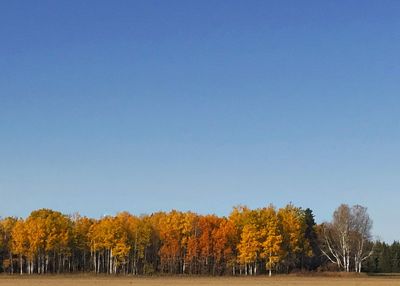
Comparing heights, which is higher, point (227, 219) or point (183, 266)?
point (227, 219)

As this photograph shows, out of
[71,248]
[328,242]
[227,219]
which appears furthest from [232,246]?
[71,248]

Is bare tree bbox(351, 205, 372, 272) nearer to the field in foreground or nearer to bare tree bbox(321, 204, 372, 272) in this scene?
bare tree bbox(321, 204, 372, 272)

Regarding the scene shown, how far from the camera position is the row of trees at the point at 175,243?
115500 mm

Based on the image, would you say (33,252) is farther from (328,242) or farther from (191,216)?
(328,242)

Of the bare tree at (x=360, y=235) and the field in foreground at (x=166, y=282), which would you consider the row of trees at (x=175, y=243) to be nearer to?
the bare tree at (x=360, y=235)

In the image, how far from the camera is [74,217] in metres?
131

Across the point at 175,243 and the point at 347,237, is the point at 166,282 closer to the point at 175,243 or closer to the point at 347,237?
the point at 175,243

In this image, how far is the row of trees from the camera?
11550 centimetres

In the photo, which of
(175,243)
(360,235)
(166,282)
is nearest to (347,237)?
(360,235)

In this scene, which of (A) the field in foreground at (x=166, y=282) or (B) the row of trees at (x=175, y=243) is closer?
(A) the field in foreground at (x=166, y=282)

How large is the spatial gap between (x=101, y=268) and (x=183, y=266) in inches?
670

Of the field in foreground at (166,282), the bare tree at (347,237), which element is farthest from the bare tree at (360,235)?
the field in foreground at (166,282)

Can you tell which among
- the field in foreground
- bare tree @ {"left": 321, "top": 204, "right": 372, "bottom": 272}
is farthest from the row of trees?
the field in foreground

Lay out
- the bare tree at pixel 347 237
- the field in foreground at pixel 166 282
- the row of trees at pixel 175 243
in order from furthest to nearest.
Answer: the bare tree at pixel 347 237 → the row of trees at pixel 175 243 → the field in foreground at pixel 166 282
